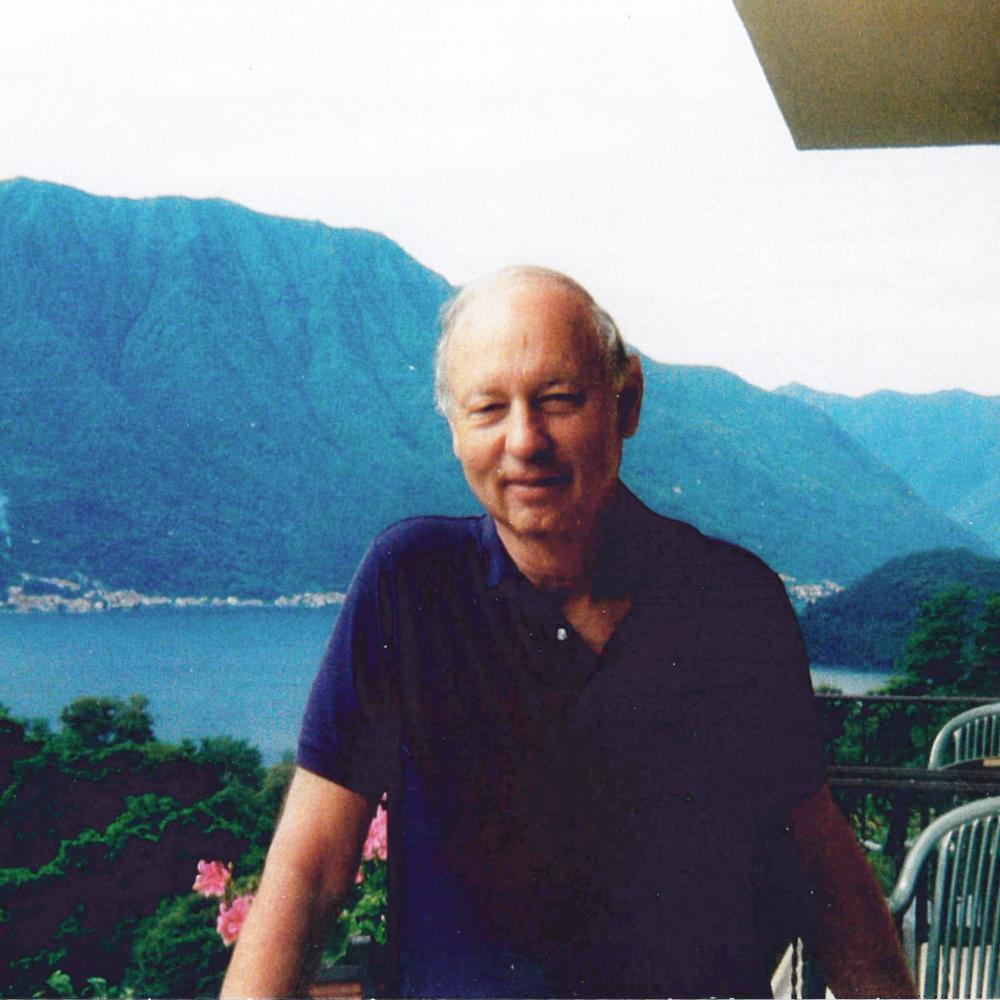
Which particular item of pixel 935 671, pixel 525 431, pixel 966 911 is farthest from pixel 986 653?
pixel 525 431

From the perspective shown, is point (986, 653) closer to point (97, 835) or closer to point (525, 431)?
point (525, 431)

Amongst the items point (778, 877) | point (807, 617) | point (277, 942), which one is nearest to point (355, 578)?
point (277, 942)

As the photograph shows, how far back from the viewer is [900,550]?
83.6 inches

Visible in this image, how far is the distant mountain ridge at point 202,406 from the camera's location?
1.97m

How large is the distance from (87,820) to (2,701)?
27 cm

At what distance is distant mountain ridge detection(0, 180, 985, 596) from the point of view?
1974mm

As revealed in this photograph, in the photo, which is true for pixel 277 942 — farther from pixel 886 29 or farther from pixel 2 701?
pixel 886 29

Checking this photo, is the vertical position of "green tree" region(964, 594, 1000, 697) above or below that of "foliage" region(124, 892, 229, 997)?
→ above

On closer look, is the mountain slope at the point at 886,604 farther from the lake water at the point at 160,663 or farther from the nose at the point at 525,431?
the nose at the point at 525,431

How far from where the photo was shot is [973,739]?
2.31 meters

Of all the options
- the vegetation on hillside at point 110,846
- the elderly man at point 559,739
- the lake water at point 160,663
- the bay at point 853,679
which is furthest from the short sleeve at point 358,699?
the bay at point 853,679

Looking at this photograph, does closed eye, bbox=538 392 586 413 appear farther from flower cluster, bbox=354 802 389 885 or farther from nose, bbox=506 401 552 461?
flower cluster, bbox=354 802 389 885

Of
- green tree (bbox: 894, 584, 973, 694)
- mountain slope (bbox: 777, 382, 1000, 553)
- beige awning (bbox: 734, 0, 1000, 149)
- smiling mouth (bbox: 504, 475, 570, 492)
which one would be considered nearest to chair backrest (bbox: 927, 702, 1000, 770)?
green tree (bbox: 894, 584, 973, 694)

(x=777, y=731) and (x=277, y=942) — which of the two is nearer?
(x=277, y=942)
